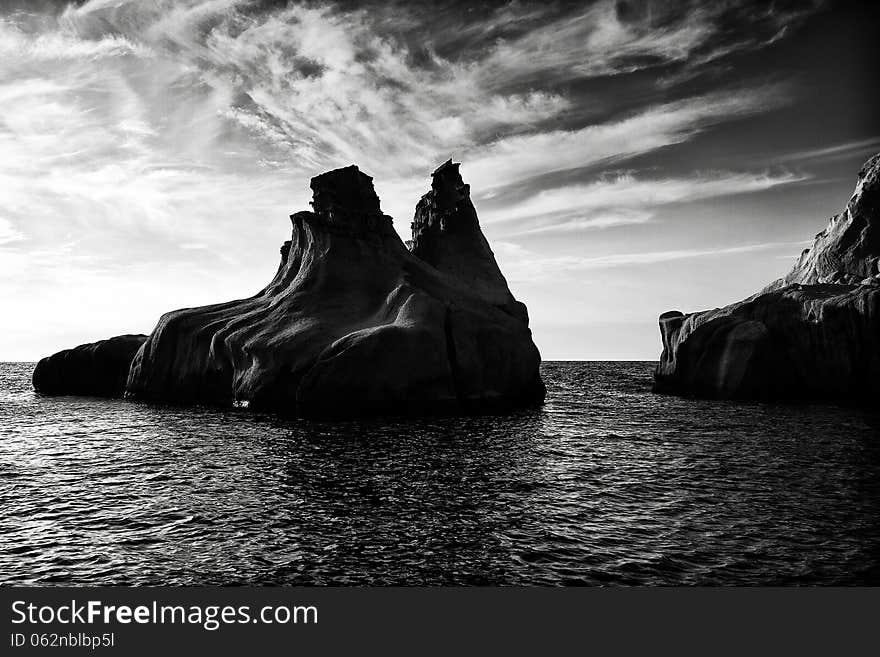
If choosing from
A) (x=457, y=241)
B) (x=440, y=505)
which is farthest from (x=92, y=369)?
(x=440, y=505)

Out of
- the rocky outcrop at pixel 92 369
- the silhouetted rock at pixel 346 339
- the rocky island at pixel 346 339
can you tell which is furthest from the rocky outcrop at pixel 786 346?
the rocky outcrop at pixel 92 369

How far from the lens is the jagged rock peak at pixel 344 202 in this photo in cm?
4784

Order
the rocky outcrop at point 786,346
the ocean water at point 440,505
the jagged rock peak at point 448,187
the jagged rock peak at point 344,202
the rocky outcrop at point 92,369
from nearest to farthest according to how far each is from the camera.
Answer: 1. the ocean water at point 440,505
2. the rocky outcrop at point 786,346
3. the jagged rock peak at point 344,202
4. the rocky outcrop at point 92,369
5. the jagged rock peak at point 448,187

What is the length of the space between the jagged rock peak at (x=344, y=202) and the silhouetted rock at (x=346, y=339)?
93 mm

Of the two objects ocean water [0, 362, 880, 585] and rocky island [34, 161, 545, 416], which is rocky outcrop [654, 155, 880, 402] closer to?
ocean water [0, 362, 880, 585]

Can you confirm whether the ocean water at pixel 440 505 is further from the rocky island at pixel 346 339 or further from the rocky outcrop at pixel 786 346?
the rocky outcrop at pixel 786 346

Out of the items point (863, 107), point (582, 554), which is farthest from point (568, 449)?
point (863, 107)

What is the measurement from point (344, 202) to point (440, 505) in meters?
35.8

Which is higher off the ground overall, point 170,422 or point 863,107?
point 863,107

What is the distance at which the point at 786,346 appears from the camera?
47.1 meters

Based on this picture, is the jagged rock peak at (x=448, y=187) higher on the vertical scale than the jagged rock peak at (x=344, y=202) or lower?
higher

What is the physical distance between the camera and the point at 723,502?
55.7 feet

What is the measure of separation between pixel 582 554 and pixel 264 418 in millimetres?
25610

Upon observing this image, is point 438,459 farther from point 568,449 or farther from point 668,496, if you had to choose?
point 668,496
